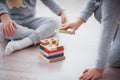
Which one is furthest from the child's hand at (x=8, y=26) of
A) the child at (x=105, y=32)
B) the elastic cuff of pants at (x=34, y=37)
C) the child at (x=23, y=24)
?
the child at (x=105, y=32)

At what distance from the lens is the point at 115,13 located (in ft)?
3.45

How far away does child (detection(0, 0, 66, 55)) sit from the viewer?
1357 millimetres

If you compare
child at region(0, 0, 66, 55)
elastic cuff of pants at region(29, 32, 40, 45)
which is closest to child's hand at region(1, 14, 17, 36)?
child at region(0, 0, 66, 55)

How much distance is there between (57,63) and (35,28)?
353mm

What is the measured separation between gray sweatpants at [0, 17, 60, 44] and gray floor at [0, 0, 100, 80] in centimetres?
7

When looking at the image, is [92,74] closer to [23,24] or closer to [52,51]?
[52,51]

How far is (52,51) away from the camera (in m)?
1.26

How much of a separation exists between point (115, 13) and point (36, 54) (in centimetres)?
48

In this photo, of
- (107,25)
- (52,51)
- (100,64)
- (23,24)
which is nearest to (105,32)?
(107,25)

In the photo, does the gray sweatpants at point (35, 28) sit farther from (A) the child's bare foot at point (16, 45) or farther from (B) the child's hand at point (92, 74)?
(B) the child's hand at point (92, 74)

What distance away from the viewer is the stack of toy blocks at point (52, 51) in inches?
49.5

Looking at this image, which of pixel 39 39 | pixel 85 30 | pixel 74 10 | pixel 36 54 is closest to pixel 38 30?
pixel 39 39

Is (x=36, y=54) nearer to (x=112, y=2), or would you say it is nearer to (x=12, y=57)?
(x=12, y=57)

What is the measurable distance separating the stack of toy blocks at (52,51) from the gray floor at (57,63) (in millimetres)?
26
